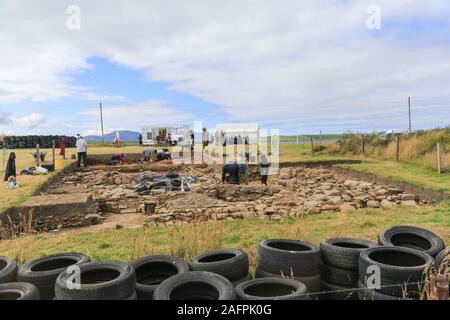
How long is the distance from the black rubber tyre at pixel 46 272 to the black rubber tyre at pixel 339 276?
3054 mm

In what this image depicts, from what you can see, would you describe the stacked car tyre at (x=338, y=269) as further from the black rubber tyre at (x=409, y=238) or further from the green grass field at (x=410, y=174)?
the green grass field at (x=410, y=174)

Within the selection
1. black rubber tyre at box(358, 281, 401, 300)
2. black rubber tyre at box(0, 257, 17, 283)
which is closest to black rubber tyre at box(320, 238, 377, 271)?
black rubber tyre at box(358, 281, 401, 300)

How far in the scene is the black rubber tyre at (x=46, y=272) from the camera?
4.42m

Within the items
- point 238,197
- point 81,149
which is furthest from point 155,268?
point 81,149

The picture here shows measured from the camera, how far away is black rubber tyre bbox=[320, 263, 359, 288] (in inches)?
187

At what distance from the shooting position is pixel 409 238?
5.62m

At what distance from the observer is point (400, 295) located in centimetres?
404

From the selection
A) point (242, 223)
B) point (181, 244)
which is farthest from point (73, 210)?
point (181, 244)

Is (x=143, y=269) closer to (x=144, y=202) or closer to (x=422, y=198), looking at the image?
(x=144, y=202)

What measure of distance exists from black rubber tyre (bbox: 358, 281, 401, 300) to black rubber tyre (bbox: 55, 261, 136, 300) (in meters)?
2.46

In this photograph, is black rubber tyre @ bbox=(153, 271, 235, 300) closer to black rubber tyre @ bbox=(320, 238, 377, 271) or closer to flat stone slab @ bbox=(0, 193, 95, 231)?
black rubber tyre @ bbox=(320, 238, 377, 271)

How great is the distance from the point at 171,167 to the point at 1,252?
60.0 ft

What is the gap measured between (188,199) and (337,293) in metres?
9.59

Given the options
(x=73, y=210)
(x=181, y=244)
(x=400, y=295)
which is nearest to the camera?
(x=400, y=295)
